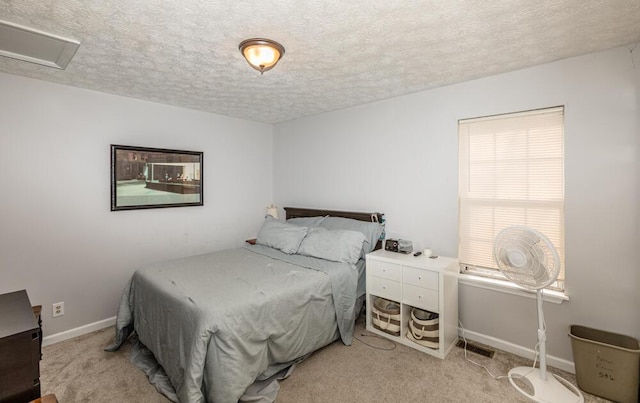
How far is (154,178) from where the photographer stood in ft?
11.0

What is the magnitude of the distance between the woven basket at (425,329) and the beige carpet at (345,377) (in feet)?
0.33

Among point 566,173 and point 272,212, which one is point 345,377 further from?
point 272,212

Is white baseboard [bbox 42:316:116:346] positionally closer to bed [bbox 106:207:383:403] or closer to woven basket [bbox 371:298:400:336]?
bed [bbox 106:207:383:403]

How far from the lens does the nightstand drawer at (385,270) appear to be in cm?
271


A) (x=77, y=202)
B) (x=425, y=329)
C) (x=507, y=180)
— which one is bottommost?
(x=425, y=329)

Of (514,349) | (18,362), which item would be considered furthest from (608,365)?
(18,362)

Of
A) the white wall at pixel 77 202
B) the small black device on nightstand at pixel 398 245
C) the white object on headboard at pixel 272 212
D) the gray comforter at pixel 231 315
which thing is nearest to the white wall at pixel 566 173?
the small black device on nightstand at pixel 398 245

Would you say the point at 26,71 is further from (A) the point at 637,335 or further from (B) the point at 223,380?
(A) the point at 637,335

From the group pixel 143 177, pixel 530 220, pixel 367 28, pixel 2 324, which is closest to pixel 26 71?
pixel 143 177

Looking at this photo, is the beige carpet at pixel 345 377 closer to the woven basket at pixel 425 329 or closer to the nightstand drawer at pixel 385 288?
the woven basket at pixel 425 329

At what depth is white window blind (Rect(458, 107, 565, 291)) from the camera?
94.0 inches

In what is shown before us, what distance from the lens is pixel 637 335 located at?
2057 millimetres

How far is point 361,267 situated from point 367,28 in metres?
2.11

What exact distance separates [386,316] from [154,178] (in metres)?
2.83
